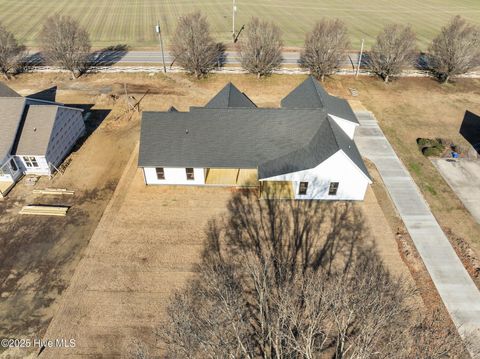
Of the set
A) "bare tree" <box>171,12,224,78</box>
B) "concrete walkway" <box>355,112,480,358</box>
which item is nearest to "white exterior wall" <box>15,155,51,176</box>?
"bare tree" <box>171,12,224,78</box>

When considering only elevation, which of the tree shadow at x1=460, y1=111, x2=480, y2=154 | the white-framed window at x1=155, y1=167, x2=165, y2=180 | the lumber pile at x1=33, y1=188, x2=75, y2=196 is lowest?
the tree shadow at x1=460, y1=111, x2=480, y2=154

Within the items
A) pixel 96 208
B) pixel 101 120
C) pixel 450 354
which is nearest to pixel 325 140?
pixel 450 354

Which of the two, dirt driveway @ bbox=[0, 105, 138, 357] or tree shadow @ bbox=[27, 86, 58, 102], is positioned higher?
tree shadow @ bbox=[27, 86, 58, 102]

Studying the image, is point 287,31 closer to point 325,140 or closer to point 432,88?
point 432,88

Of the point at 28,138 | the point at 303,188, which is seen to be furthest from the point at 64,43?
the point at 303,188

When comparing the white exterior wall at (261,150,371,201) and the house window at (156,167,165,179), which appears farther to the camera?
the house window at (156,167,165,179)

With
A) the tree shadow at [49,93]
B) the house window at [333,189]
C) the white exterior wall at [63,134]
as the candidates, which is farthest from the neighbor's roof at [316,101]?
the tree shadow at [49,93]

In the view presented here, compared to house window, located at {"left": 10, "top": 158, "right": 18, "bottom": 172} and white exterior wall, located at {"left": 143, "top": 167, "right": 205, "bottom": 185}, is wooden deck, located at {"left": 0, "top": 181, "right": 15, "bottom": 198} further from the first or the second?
white exterior wall, located at {"left": 143, "top": 167, "right": 205, "bottom": 185}
